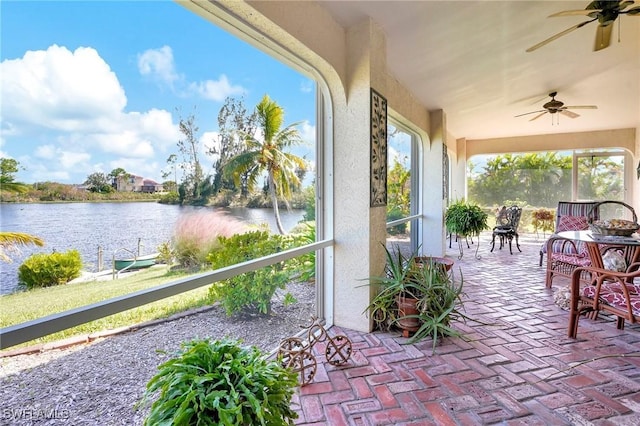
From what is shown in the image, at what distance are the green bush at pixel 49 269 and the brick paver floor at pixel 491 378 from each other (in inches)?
43.2

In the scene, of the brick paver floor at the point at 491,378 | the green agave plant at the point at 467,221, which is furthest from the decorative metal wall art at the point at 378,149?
the green agave plant at the point at 467,221

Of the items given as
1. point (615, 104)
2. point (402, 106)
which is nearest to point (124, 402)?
point (402, 106)

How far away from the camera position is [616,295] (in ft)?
7.81

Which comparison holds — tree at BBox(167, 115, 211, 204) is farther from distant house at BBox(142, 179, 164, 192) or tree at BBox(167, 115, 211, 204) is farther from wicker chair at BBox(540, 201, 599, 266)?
wicker chair at BBox(540, 201, 599, 266)

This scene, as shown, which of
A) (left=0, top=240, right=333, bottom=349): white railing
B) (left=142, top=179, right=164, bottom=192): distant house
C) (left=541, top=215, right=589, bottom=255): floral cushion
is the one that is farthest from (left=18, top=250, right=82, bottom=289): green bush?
(left=541, top=215, right=589, bottom=255): floral cushion

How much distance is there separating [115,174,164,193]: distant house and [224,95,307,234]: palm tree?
500 millimetres

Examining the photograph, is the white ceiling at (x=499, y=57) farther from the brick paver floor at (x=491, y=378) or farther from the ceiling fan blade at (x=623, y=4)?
the brick paver floor at (x=491, y=378)

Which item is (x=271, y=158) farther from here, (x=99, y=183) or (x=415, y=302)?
(x=415, y=302)

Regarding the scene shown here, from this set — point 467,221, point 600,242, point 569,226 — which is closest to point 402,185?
point 467,221

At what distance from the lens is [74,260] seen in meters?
1.31

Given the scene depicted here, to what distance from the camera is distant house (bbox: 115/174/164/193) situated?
1469mm

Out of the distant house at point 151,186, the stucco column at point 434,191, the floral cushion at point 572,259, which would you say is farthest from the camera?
the stucco column at point 434,191

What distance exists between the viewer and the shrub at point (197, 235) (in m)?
1.75

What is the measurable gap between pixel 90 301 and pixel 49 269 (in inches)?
7.9
